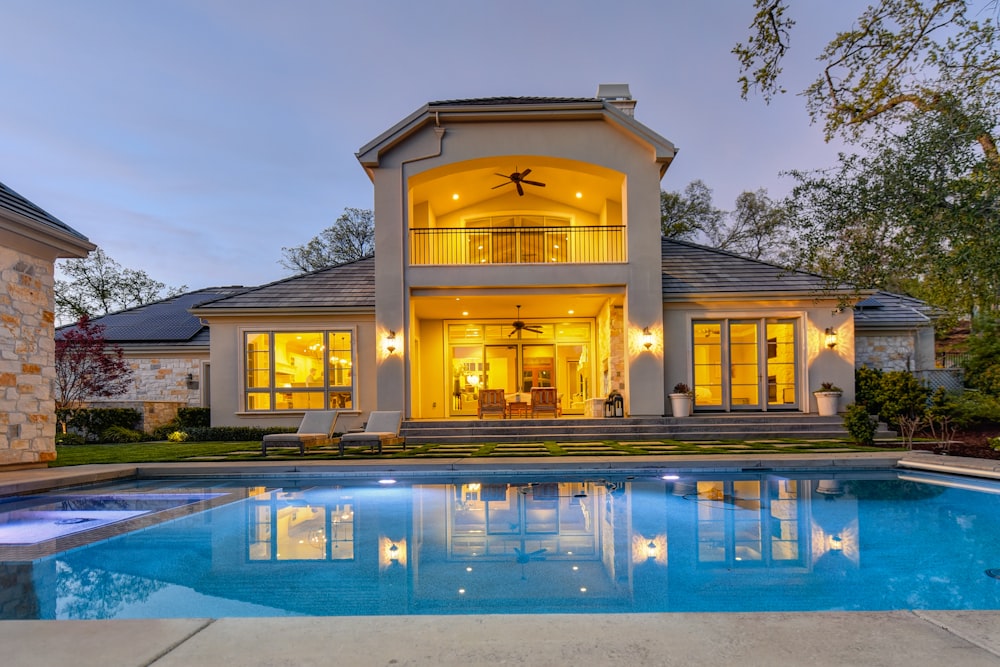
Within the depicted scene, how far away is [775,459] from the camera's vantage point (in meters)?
8.55

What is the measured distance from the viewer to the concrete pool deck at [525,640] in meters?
2.20

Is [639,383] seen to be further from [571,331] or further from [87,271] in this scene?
[87,271]

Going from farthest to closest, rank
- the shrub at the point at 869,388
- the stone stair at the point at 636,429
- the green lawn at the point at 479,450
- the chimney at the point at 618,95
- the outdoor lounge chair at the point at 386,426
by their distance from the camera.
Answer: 1. the chimney at the point at 618,95
2. the shrub at the point at 869,388
3. the stone stair at the point at 636,429
4. the outdoor lounge chair at the point at 386,426
5. the green lawn at the point at 479,450

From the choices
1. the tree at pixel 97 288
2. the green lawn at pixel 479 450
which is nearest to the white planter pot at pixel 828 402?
the green lawn at pixel 479 450

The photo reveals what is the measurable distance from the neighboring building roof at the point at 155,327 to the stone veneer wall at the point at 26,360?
7.34 m

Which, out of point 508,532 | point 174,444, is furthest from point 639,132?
point 174,444

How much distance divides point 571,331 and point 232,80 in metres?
27.9

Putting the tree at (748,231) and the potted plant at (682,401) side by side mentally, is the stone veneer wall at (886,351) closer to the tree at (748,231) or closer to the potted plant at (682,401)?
the potted plant at (682,401)

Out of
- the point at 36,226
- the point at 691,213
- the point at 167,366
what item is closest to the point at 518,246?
the point at 36,226

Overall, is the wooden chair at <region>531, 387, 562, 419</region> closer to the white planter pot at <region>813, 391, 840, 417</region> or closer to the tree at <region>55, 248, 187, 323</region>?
the white planter pot at <region>813, 391, 840, 417</region>

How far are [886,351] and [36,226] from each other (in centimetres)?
1831

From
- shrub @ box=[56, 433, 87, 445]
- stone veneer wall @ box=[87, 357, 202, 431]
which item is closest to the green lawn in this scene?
shrub @ box=[56, 433, 87, 445]

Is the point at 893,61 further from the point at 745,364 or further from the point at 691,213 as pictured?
the point at 691,213

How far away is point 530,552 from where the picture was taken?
4.60 meters
